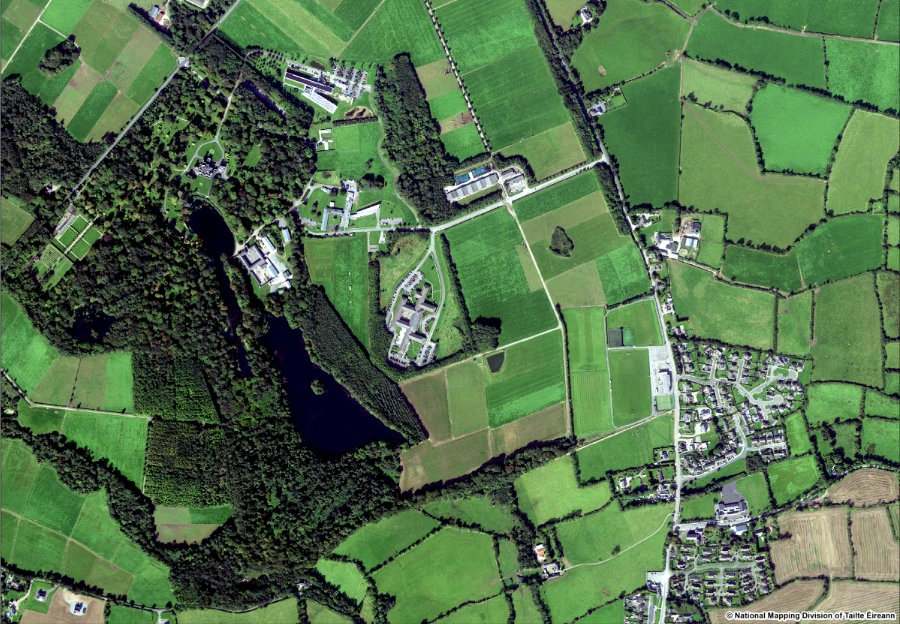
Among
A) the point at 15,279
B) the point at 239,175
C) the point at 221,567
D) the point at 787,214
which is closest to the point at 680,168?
the point at 787,214

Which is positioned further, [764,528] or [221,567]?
[764,528]

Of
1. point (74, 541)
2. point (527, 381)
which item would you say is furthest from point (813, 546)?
point (74, 541)

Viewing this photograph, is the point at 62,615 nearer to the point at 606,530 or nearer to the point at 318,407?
the point at 318,407

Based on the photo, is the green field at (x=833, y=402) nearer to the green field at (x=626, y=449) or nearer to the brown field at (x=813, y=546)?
the brown field at (x=813, y=546)

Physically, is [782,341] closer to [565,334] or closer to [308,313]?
Result: [565,334]

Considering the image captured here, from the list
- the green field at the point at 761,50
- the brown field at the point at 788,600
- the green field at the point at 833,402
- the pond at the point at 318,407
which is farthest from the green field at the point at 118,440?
the green field at the point at 833,402

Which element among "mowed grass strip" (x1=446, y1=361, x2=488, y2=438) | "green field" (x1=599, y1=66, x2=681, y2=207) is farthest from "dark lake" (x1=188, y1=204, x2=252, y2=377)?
"green field" (x1=599, y1=66, x2=681, y2=207)
